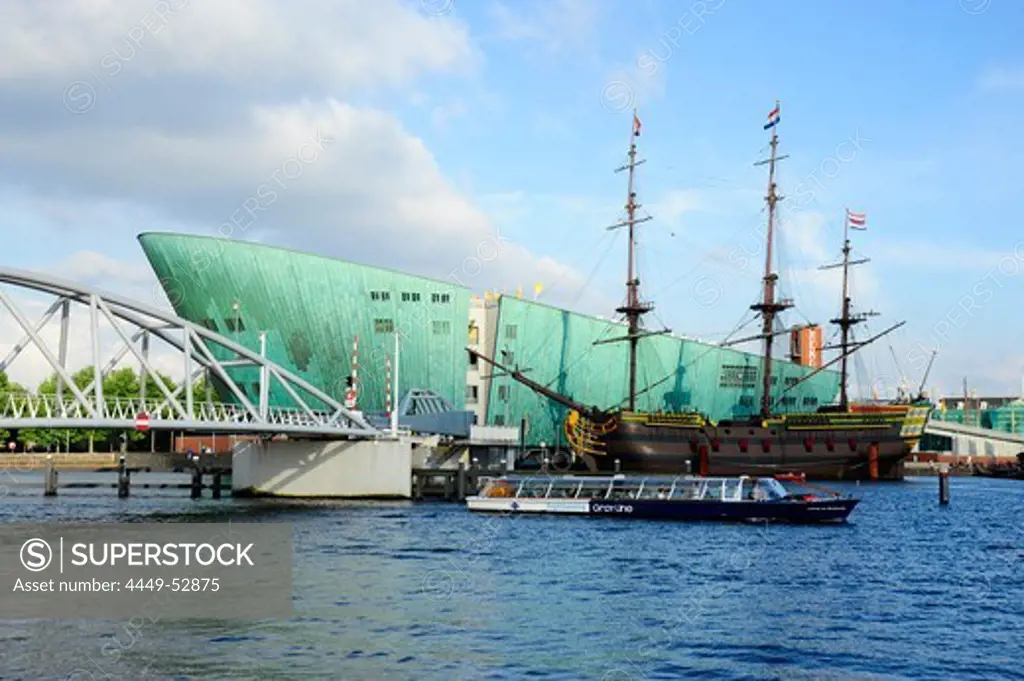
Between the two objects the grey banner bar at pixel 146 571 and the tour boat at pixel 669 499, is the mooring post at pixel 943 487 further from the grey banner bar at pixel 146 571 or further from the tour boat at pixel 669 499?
the grey banner bar at pixel 146 571

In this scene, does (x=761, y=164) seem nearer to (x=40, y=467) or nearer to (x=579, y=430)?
(x=579, y=430)

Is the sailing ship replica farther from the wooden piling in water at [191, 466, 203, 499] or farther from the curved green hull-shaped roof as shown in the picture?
the wooden piling in water at [191, 466, 203, 499]

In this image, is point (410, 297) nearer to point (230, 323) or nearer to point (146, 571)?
point (230, 323)

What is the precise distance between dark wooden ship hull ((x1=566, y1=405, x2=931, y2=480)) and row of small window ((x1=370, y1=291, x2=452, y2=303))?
49.6 feet

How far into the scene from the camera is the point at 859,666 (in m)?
22.5

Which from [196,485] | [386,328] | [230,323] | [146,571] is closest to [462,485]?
[196,485]

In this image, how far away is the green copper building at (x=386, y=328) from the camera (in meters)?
91.2

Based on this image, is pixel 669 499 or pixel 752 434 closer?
pixel 669 499

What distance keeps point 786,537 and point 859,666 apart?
2401 cm

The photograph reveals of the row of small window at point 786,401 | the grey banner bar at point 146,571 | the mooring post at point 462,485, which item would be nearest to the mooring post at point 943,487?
the mooring post at point 462,485

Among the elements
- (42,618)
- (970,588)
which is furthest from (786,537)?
(42,618)

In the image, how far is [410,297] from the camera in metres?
96.7

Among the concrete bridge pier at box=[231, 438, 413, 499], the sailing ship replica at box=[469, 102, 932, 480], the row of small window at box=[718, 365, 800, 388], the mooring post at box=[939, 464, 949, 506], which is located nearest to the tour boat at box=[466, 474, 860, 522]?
the concrete bridge pier at box=[231, 438, 413, 499]

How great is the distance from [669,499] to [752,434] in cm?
4866
